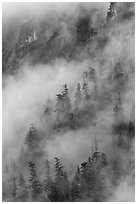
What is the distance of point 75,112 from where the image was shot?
149 m

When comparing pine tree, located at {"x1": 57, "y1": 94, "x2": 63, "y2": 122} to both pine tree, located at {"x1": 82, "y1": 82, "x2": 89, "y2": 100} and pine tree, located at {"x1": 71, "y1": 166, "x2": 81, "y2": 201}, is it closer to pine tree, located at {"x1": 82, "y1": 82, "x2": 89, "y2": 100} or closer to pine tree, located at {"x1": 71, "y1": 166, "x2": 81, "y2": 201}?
pine tree, located at {"x1": 82, "y1": 82, "x2": 89, "y2": 100}

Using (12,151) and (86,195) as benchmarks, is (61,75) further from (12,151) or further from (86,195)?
(86,195)

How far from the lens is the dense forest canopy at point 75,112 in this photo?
12375 centimetres

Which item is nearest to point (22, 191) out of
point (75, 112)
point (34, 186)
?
point (34, 186)

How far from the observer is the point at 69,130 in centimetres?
14612

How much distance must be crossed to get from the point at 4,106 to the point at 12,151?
93.8 feet

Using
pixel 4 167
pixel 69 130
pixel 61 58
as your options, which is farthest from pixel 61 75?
pixel 4 167

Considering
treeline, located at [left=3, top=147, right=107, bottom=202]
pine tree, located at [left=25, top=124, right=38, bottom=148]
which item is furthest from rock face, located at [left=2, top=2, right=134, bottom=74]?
treeline, located at [left=3, top=147, right=107, bottom=202]

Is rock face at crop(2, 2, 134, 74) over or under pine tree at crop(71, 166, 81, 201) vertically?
over

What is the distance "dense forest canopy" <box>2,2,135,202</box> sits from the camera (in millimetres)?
123750

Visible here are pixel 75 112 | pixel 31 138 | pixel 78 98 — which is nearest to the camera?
pixel 75 112

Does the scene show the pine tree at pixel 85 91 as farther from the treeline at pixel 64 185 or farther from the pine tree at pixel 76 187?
the pine tree at pixel 76 187

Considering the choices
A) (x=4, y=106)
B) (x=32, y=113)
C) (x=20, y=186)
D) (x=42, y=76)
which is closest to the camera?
(x=20, y=186)

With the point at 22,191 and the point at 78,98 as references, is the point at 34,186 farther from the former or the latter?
the point at 78,98
